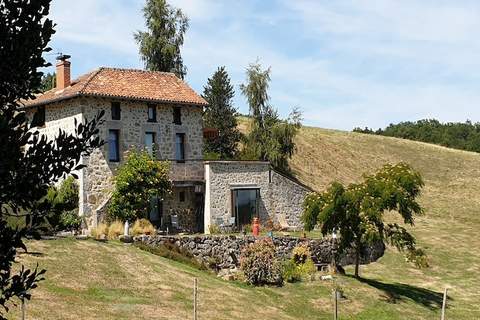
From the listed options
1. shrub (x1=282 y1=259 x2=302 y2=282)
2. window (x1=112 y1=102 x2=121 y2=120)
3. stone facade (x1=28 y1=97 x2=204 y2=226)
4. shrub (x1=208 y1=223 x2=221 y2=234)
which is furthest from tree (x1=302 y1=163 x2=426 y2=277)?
window (x1=112 y1=102 x2=121 y2=120)

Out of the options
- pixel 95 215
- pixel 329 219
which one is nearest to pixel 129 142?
pixel 95 215

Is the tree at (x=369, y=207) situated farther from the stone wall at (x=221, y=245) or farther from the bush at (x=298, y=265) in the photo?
the stone wall at (x=221, y=245)

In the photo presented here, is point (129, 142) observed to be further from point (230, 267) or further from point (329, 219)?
point (329, 219)

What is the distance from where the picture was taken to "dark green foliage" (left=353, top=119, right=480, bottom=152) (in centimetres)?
10881

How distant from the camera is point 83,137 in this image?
29.1 feet

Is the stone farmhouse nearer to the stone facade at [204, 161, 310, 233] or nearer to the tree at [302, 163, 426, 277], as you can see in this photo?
the stone facade at [204, 161, 310, 233]

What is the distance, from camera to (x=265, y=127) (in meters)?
57.9

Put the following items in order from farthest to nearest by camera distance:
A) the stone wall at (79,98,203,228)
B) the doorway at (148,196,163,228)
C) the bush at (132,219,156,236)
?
the doorway at (148,196,163,228), the stone wall at (79,98,203,228), the bush at (132,219,156,236)

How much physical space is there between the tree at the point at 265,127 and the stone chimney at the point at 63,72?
809 inches

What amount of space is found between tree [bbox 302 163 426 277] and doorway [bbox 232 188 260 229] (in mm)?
7659

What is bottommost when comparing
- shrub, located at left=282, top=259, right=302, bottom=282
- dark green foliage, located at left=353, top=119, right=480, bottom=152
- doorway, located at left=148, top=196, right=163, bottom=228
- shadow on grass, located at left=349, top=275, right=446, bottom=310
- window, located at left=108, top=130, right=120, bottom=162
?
shadow on grass, located at left=349, top=275, right=446, bottom=310

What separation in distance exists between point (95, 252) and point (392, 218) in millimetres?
39338

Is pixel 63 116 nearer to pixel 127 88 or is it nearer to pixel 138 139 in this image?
pixel 127 88

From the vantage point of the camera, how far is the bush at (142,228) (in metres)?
33.8
